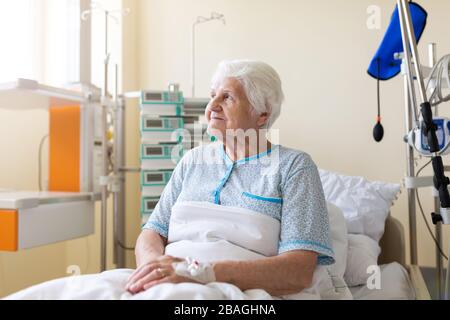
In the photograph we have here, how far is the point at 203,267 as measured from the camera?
936 millimetres

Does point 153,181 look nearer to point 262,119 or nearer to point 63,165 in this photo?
point 63,165

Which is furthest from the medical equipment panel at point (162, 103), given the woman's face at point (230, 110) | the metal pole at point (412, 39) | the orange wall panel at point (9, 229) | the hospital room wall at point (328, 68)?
the metal pole at point (412, 39)

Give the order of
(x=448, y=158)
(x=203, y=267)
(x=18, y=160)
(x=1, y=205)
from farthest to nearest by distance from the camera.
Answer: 1. (x=18, y=160)
2. (x=448, y=158)
3. (x=1, y=205)
4. (x=203, y=267)

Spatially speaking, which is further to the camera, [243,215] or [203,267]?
[243,215]

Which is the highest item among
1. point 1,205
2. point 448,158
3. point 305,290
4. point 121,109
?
point 121,109

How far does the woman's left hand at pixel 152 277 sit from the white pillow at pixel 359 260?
716 millimetres

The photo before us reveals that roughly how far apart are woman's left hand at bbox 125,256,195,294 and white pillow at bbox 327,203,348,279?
1.75 ft

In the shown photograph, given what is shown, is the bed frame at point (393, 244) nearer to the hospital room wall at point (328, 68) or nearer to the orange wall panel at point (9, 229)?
the hospital room wall at point (328, 68)

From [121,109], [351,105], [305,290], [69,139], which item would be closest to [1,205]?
[69,139]

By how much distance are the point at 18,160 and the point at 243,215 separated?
6.06 feet

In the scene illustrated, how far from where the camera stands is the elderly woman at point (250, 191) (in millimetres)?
975
